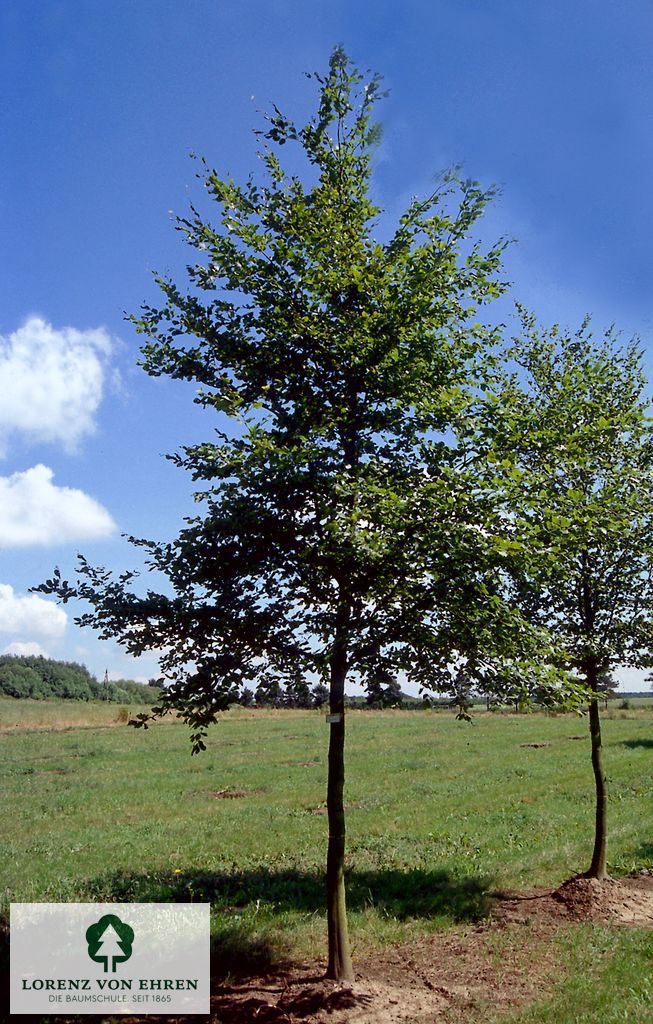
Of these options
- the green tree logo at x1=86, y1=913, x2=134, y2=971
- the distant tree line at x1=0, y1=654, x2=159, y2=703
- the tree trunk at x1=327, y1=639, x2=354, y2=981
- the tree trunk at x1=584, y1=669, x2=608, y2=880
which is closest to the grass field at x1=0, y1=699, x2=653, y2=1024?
the tree trunk at x1=584, y1=669, x2=608, y2=880

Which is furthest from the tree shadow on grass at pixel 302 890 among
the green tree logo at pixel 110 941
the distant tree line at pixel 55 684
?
the distant tree line at pixel 55 684

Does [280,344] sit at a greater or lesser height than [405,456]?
greater

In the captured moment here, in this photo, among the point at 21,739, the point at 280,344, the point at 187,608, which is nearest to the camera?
the point at 187,608

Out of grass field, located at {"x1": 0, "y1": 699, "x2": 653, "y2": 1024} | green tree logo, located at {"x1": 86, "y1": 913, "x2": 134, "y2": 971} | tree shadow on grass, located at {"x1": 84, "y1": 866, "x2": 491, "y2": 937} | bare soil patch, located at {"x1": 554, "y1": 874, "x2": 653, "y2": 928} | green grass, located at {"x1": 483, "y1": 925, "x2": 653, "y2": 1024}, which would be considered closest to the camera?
green grass, located at {"x1": 483, "y1": 925, "x2": 653, "y2": 1024}

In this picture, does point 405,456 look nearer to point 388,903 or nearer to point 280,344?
point 280,344

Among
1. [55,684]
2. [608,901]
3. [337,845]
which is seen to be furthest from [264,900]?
[55,684]

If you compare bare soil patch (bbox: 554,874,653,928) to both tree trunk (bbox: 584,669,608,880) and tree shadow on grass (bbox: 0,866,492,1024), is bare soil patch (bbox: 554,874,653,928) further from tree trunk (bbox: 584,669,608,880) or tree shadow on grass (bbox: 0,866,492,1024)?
tree shadow on grass (bbox: 0,866,492,1024)

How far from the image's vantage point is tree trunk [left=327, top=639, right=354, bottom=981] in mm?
8055

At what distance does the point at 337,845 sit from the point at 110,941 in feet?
11.3

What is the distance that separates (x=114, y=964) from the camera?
341 inches

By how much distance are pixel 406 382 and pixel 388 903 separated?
27.6 feet

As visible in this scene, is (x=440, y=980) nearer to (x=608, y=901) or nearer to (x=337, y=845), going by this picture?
(x=337, y=845)

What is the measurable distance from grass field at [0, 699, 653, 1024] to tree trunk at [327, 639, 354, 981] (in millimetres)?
1416

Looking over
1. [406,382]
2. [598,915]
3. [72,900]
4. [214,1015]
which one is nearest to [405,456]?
[406,382]
